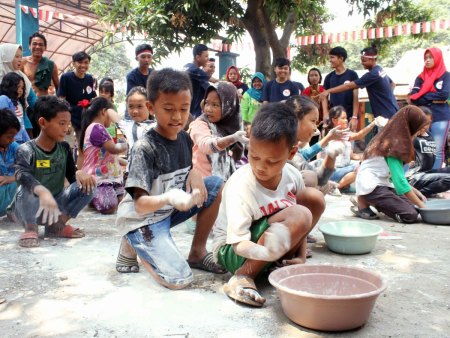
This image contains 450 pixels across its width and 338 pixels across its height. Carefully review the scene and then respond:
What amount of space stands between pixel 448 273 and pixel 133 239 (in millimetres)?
1658

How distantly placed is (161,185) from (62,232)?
4.09 feet

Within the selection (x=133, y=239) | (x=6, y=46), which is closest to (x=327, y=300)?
(x=133, y=239)

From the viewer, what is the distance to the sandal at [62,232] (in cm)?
324

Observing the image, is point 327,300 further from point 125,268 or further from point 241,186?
point 125,268

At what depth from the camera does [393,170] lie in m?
3.63

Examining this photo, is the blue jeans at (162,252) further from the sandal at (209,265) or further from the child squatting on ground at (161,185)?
the sandal at (209,265)

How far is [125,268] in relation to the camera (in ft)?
8.15

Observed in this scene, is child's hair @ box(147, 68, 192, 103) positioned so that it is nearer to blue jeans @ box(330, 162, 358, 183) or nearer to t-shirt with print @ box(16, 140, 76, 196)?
t-shirt with print @ box(16, 140, 76, 196)

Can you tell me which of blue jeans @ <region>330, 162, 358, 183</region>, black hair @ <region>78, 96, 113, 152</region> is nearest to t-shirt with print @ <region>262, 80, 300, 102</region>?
blue jeans @ <region>330, 162, 358, 183</region>

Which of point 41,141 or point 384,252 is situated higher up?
point 41,141

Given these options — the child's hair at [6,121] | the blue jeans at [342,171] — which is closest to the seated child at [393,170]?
the blue jeans at [342,171]

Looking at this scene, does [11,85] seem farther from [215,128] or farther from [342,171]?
[342,171]

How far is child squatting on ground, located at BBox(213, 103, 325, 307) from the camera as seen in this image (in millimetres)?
1980

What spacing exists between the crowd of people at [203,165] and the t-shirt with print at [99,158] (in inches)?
0.5
